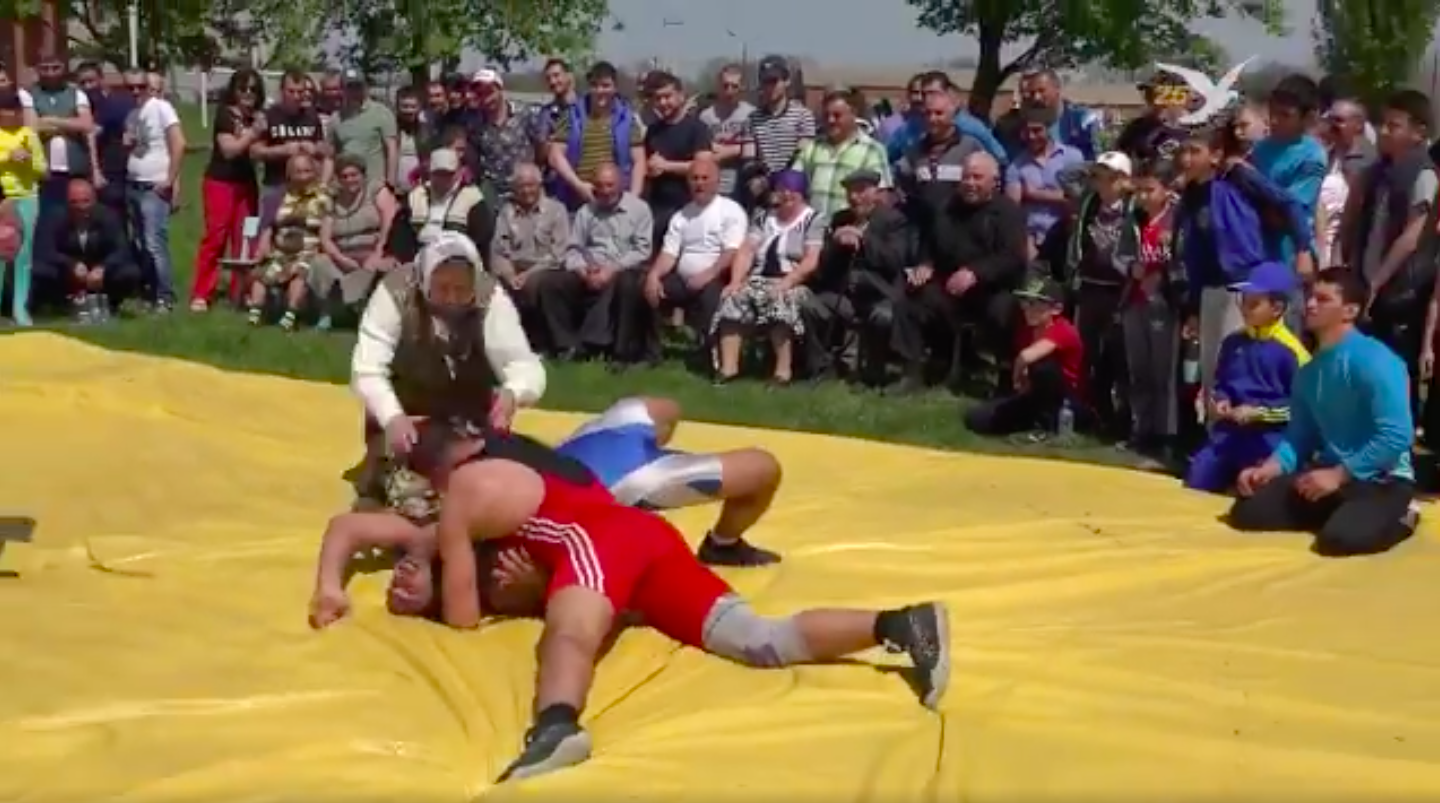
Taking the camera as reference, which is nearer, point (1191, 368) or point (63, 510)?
point (63, 510)

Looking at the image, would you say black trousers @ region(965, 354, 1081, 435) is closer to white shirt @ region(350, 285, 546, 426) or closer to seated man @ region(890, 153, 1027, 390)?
seated man @ region(890, 153, 1027, 390)

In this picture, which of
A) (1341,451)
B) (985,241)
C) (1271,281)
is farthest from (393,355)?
(985,241)

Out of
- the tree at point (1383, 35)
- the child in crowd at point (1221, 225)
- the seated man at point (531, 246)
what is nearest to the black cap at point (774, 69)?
the seated man at point (531, 246)

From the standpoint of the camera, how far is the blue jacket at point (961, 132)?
10.1 m

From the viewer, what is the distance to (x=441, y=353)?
594cm

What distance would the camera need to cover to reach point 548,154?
11633 mm

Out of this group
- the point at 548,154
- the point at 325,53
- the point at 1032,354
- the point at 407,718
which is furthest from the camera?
the point at 325,53

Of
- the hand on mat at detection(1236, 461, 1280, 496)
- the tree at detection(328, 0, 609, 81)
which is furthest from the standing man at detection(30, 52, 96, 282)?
the tree at detection(328, 0, 609, 81)

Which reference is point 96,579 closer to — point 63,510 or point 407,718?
point 63,510

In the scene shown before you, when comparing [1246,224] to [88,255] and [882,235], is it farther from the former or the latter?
[88,255]

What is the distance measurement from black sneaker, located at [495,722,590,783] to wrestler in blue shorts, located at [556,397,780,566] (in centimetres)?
150

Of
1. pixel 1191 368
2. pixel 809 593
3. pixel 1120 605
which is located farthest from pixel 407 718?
pixel 1191 368

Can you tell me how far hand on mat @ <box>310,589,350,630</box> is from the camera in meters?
5.21

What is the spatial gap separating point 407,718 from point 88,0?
30775 millimetres
